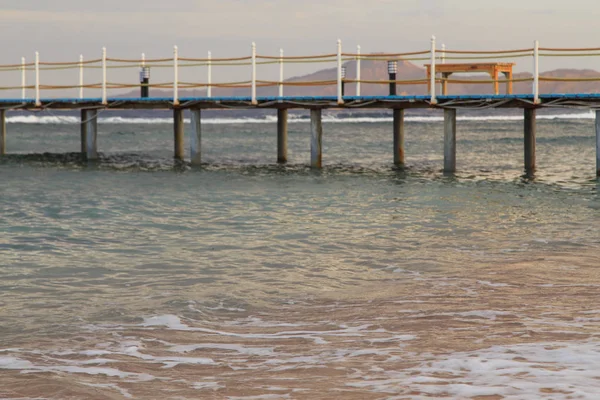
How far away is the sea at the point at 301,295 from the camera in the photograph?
5.29m

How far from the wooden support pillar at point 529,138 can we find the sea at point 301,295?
13.2 feet

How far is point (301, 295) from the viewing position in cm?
805

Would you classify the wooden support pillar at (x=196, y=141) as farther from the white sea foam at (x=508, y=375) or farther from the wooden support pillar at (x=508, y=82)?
the white sea foam at (x=508, y=375)

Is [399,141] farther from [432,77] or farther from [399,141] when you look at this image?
[432,77]

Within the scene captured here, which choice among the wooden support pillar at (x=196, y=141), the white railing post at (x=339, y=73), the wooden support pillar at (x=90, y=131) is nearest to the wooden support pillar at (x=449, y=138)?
the white railing post at (x=339, y=73)

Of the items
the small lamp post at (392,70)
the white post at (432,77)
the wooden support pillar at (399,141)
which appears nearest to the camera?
the white post at (432,77)

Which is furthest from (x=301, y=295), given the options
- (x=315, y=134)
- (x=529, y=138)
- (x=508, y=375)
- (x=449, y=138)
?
(x=315, y=134)

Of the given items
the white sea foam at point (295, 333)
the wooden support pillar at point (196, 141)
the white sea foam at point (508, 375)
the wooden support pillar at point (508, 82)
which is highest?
the wooden support pillar at point (508, 82)

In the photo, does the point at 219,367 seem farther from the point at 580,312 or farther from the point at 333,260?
the point at 333,260

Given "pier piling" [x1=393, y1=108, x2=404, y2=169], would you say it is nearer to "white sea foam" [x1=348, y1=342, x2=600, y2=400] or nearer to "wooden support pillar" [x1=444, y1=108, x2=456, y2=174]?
"wooden support pillar" [x1=444, y1=108, x2=456, y2=174]

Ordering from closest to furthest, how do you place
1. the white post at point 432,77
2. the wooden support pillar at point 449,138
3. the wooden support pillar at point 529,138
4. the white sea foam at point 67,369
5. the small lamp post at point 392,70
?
1. the white sea foam at point 67,369
2. the white post at point 432,77
3. the small lamp post at point 392,70
4. the wooden support pillar at point 529,138
5. the wooden support pillar at point 449,138

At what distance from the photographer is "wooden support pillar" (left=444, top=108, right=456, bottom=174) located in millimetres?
21906

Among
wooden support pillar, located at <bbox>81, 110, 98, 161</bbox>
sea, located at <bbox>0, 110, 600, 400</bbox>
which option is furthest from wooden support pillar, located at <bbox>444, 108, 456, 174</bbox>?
wooden support pillar, located at <bbox>81, 110, 98, 161</bbox>

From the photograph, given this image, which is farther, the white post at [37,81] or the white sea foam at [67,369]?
the white post at [37,81]
